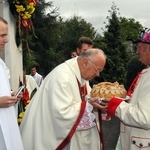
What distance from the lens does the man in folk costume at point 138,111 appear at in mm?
2825

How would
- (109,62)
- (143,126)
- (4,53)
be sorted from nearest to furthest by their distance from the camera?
(143,126)
(4,53)
(109,62)

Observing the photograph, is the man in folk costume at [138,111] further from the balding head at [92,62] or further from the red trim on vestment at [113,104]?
the balding head at [92,62]

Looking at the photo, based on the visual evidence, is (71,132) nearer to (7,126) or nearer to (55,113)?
(55,113)

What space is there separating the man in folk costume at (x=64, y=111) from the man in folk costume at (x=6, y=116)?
227 mm

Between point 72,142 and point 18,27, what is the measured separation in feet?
8.02

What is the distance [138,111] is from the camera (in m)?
2.85

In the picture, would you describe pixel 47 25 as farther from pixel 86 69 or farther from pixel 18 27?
pixel 86 69

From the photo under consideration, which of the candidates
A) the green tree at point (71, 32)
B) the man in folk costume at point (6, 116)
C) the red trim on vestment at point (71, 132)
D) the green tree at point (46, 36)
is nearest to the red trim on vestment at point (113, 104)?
the red trim on vestment at point (71, 132)

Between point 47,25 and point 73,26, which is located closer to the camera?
point 47,25

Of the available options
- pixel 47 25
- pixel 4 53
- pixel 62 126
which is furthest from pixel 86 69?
pixel 47 25

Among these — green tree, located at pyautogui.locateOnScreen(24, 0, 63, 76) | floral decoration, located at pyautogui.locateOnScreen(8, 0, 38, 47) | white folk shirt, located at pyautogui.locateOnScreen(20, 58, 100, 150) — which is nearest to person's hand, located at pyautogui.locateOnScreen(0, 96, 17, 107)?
white folk shirt, located at pyautogui.locateOnScreen(20, 58, 100, 150)

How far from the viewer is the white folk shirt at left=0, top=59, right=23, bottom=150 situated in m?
3.19

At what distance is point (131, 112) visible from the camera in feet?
9.45

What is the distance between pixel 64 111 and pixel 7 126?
0.56 m
